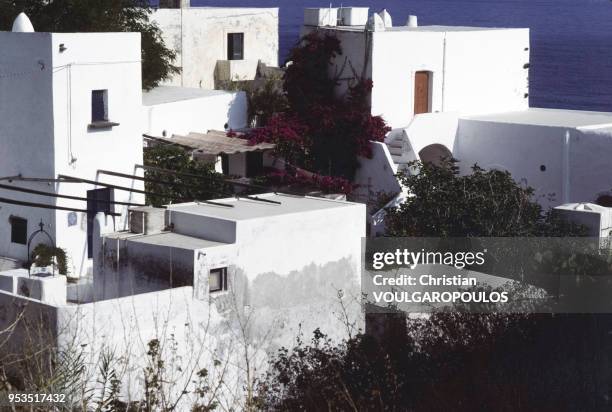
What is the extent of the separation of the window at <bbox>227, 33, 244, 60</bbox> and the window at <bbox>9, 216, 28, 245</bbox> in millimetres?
14742

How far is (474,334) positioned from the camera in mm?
17781

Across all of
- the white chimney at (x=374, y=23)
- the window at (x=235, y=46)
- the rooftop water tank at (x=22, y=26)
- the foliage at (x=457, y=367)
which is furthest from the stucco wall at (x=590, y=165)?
the window at (x=235, y=46)

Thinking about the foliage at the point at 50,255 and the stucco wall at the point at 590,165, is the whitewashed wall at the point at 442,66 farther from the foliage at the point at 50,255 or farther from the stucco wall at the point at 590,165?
the foliage at the point at 50,255

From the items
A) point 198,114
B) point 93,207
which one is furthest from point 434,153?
point 93,207

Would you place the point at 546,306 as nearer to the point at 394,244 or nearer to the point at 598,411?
the point at 598,411

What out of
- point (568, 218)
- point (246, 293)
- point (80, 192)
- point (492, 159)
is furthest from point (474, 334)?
point (492, 159)

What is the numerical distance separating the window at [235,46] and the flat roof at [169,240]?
2010 centimetres

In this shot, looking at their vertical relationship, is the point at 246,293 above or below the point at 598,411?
above

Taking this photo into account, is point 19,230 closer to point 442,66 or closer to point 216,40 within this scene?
point 442,66

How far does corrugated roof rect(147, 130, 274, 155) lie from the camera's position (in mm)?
27381

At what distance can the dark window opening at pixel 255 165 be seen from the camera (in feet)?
97.4

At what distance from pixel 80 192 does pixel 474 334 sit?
952 cm

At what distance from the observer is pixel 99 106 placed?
24.4m

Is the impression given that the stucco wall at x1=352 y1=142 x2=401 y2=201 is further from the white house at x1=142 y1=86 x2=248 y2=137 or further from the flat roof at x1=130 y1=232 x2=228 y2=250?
the flat roof at x1=130 y1=232 x2=228 y2=250
